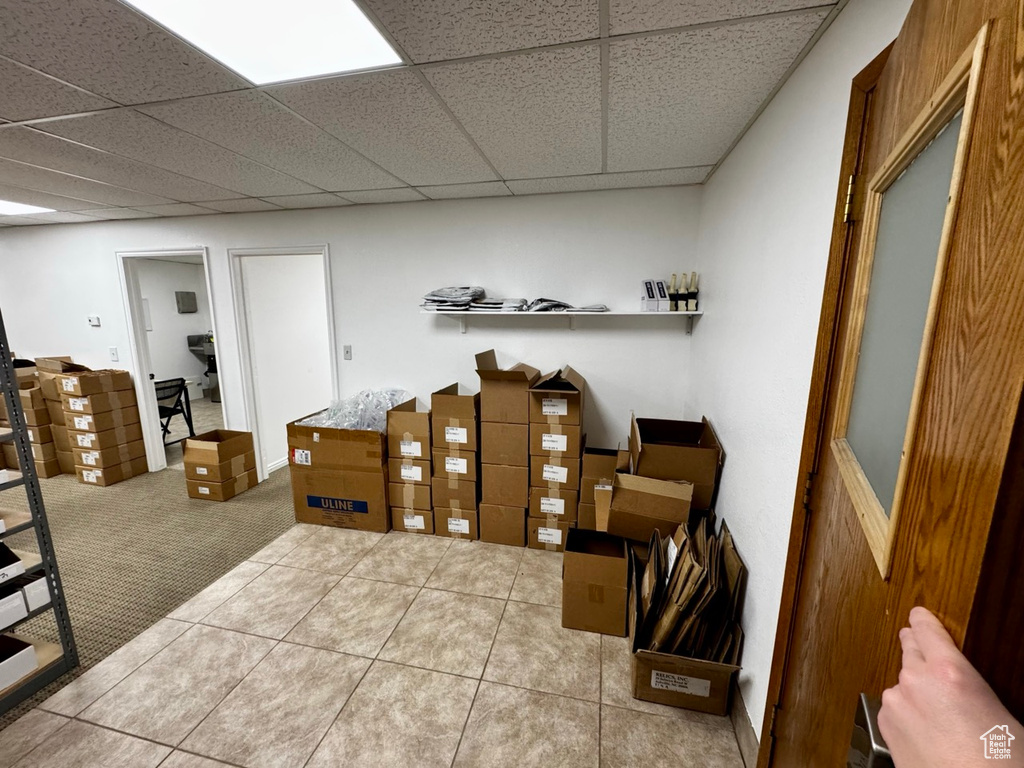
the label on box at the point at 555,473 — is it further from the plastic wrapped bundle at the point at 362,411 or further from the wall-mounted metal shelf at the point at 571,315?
the plastic wrapped bundle at the point at 362,411

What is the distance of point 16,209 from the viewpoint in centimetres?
317

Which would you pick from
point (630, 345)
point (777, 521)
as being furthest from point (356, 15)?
point (630, 345)

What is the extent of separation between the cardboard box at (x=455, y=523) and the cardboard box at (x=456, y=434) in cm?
47

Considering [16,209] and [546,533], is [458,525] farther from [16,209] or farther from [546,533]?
[16,209]

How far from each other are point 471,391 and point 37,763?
252 cm

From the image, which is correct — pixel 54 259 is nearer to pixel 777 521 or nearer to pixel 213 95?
pixel 213 95

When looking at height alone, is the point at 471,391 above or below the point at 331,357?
below

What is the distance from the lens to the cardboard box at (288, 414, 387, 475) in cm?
274

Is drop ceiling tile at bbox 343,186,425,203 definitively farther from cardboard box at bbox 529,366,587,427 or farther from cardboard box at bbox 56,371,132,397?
cardboard box at bbox 56,371,132,397

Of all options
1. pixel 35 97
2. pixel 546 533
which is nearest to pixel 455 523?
pixel 546 533

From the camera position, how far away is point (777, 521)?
1242 millimetres

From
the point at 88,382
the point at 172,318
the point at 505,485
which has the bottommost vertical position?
the point at 505,485

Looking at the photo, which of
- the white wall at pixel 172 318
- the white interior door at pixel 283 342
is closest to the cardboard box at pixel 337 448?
the white interior door at pixel 283 342

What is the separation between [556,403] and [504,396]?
33 cm
